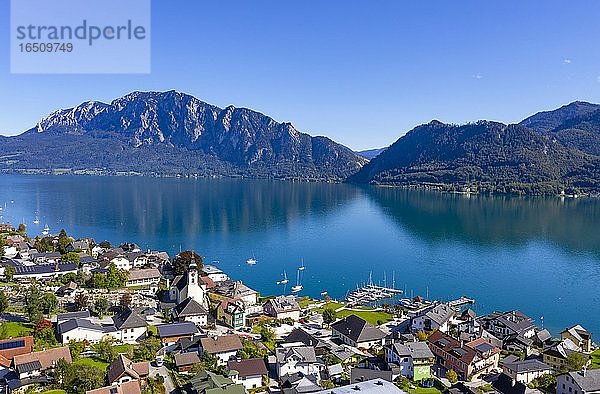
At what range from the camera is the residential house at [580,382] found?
17.8 metres

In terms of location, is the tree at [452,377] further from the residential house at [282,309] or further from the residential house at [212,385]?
the residential house at [282,309]

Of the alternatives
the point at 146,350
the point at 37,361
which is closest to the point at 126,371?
the point at 146,350

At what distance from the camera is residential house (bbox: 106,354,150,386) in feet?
53.4

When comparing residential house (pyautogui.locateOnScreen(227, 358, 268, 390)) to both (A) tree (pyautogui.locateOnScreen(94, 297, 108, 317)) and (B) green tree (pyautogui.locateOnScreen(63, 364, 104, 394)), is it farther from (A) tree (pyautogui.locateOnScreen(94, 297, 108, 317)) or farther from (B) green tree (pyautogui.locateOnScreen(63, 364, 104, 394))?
(A) tree (pyautogui.locateOnScreen(94, 297, 108, 317))

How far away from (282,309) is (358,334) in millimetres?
5454

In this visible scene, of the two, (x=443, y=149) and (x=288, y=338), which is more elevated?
(x=443, y=149)

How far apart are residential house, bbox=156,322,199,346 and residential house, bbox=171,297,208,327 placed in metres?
1.83

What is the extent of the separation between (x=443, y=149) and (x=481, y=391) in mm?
141193

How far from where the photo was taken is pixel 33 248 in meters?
39.2

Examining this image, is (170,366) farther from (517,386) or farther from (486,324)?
(486,324)

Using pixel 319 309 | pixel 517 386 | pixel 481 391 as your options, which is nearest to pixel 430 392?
pixel 481 391

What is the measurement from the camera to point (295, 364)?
751 inches

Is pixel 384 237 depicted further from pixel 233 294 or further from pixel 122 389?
pixel 122 389

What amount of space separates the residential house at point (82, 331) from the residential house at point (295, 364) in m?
7.88
